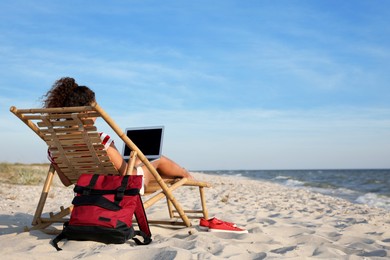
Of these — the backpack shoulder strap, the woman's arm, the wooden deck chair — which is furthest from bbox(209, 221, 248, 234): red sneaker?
the woman's arm

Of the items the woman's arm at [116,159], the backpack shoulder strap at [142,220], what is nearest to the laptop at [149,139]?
the woman's arm at [116,159]

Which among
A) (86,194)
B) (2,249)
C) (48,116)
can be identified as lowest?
(2,249)

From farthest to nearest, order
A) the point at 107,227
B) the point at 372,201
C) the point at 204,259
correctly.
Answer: the point at 372,201 → the point at 107,227 → the point at 204,259

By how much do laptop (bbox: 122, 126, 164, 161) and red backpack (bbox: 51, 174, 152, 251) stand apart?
74 centimetres

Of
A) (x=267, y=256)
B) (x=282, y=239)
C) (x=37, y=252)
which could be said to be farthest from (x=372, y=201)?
(x=37, y=252)

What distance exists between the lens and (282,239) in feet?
13.3

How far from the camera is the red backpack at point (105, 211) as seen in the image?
3.55 metres

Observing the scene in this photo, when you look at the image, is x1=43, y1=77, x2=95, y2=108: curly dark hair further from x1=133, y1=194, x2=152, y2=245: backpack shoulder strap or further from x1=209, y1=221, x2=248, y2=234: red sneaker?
x1=209, y1=221, x2=248, y2=234: red sneaker

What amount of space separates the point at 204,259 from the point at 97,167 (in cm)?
146

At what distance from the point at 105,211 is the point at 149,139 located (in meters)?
1.12

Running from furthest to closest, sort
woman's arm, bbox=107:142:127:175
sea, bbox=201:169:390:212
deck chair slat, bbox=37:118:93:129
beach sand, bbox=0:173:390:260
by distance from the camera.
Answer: sea, bbox=201:169:390:212
woman's arm, bbox=107:142:127:175
deck chair slat, bbox=37:118:93:129
beach sand, bbox=0:173:390:260

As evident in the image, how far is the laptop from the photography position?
4434mm

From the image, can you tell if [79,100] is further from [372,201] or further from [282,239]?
[372,201]

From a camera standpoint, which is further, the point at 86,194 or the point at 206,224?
the point at 206,224
